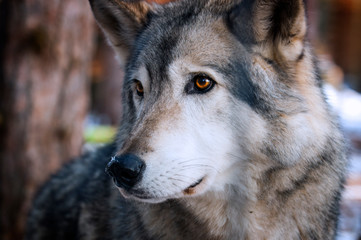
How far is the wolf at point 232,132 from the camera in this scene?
8.71 feet

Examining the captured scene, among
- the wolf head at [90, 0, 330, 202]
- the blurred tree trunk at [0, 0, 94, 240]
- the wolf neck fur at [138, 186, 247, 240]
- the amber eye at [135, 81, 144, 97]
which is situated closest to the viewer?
A: the wolf head at [90, 0, 330, 202]

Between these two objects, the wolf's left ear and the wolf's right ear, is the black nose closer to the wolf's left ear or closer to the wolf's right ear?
the wolf's left ear

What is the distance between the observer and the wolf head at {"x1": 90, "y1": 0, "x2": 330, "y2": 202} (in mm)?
2643

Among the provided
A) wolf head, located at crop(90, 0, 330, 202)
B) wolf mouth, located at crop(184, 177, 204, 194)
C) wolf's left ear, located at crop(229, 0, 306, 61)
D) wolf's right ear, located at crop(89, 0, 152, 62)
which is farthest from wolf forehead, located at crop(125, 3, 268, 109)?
wolf mouth, located at crop(184, 177, 204, 194)

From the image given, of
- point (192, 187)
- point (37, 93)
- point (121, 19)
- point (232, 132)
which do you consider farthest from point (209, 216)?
point (37, 93)

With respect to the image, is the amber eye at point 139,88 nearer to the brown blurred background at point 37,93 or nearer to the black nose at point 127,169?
the black nose at point 127,169

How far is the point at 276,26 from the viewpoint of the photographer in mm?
2797

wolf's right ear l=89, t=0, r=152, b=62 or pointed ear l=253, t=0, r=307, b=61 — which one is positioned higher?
wolf's right ear l=89, t=0, r=152, b=62

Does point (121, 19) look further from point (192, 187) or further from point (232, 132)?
point (192, 187)

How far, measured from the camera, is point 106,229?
3709mm

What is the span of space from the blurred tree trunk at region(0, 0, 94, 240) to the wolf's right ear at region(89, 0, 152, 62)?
7.31 feet

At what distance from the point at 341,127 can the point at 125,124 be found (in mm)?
1538

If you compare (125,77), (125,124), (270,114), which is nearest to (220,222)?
(270,114)

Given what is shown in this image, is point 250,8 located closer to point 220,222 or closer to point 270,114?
point 270,114
